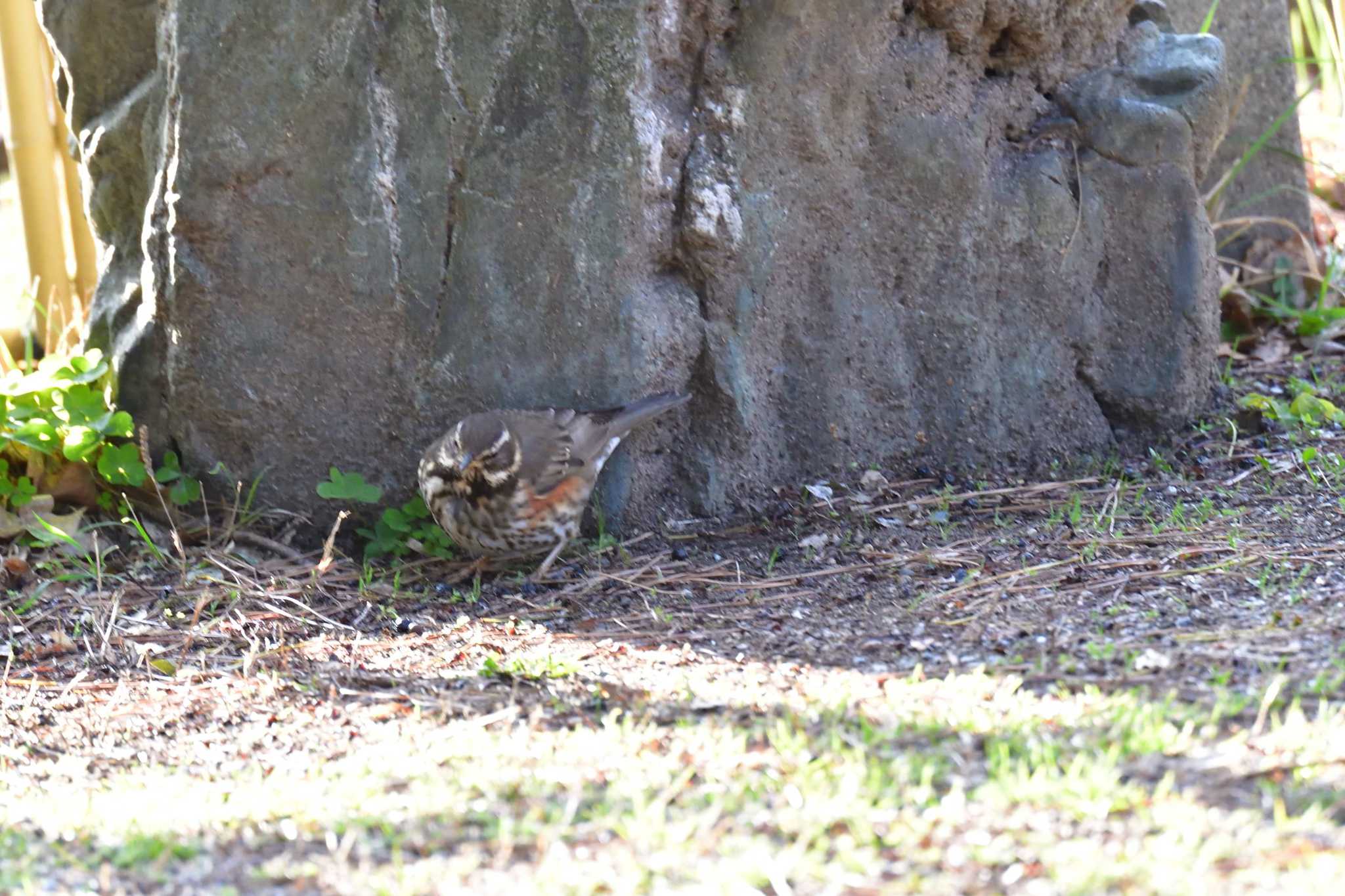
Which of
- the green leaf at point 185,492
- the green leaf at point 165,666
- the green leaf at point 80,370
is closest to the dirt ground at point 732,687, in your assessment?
the green leaf at point 165,666

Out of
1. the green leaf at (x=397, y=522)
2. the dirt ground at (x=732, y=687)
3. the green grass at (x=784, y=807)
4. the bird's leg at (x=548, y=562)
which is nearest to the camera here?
the green grass at (x=784, y=807)

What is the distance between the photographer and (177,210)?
4.53m

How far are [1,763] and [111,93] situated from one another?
8.36ft

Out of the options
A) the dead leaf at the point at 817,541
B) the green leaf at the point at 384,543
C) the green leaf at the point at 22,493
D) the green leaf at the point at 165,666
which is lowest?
the dead leaf at the point at 817,541

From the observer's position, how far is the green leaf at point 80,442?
4652 millimetres

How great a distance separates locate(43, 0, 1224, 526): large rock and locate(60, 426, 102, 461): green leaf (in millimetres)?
227

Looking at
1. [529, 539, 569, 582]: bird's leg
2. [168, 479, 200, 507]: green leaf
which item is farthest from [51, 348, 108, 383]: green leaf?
[529, 539, 569, 582]: bird's leg

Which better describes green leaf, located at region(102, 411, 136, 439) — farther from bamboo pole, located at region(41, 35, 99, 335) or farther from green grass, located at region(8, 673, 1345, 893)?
green grass, located at region(8, 673, 1345, 893)

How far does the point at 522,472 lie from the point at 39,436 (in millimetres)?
1738

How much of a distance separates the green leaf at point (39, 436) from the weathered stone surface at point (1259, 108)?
4952 mm

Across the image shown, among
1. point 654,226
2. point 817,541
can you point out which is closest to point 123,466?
point 654,226

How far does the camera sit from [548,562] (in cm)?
450

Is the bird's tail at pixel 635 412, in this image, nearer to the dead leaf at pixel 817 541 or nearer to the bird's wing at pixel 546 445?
the bird's wing at pixel 546 445

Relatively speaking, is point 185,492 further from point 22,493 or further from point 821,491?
point 821,491
